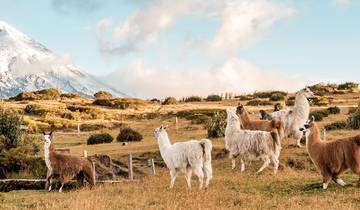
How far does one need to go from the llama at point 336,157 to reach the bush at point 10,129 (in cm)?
1641

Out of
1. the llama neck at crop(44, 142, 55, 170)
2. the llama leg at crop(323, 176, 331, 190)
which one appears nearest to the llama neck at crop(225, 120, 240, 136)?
the llama leg at crop(323, 176, 331, 190)

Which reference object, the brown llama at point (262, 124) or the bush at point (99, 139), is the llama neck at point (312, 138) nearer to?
the brown llama at point (262, 124)

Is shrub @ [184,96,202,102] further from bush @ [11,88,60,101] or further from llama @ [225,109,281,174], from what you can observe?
llama @ [225,109,281,174]

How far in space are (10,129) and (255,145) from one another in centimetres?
1405

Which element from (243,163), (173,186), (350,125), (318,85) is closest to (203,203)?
(173,186)

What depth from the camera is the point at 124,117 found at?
197 ft

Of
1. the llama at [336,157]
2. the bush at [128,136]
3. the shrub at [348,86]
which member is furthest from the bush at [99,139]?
the shrub at [348,86]

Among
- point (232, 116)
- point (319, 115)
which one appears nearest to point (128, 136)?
point (319, 115)

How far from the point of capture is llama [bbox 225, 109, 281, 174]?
18859mm

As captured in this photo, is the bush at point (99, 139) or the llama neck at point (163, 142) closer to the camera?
the llama neck at point (163, 142)

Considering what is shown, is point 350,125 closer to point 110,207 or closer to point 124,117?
point 110,207

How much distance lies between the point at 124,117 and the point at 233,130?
41278 millimetres

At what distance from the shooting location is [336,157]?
14367 millimetres

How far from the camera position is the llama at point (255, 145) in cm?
1886
